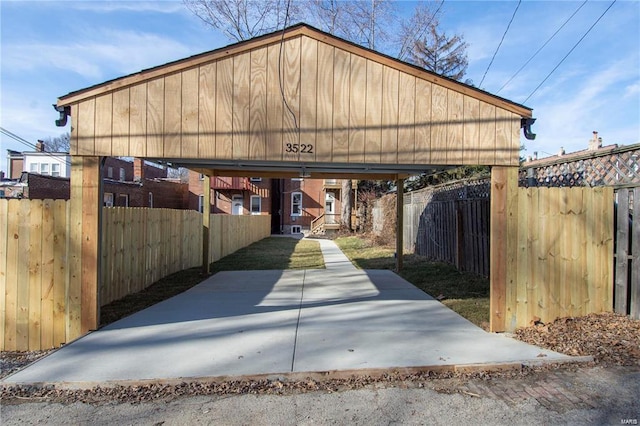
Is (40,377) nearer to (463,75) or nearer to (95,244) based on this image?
(95,244)

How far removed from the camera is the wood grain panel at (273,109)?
5.68 m

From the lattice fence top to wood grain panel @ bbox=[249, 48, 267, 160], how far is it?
16.4 feet

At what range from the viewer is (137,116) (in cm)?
553

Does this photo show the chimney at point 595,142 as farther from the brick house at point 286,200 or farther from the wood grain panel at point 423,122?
the wood grain panel at point 423,122

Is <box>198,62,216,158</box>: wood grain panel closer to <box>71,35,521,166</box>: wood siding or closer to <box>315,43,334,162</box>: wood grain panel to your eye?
<box>71,35,521,166</box>: wood siding

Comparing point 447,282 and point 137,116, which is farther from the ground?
point 137,116

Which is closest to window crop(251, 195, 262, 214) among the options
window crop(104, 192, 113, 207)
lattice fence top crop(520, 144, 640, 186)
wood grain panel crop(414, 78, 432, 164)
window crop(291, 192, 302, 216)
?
window crop(291, 192, 302, 216)

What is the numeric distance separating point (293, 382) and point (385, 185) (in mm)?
24629

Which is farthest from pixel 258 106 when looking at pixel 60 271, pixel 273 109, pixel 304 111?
pixel 60 271

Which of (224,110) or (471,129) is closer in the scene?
(224,110)

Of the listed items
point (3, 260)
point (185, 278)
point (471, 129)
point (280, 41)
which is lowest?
point (185, 278)

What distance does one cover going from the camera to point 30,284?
5.29 meters

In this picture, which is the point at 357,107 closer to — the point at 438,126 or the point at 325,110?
the point at 325,110

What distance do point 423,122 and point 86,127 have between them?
455 cm
